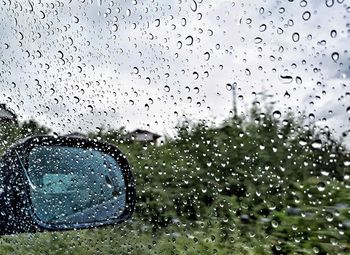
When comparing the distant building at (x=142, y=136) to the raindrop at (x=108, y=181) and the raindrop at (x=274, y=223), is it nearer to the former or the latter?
the raindrop at (x=108, y=181)

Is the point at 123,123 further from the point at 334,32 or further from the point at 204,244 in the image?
the point at 334,32

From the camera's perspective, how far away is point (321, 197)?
4.81 feet

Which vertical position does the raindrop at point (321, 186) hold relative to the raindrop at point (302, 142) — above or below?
below

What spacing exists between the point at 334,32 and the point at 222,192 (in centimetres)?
75

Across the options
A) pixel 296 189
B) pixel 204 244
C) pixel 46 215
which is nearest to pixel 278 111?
pixel 296 189

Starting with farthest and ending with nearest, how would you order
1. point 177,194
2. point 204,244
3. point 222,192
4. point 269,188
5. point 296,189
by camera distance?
point 177,194 → point 204,244 → point 222,192 → point 269,188 → point 296,189

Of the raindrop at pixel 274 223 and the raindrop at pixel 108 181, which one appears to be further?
the raindrop at pixel 108 181

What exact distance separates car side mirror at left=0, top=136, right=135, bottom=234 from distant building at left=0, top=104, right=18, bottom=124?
0.79m

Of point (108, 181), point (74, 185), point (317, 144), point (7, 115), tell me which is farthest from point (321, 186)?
point (7, 115)

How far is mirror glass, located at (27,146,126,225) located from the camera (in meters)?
2.17

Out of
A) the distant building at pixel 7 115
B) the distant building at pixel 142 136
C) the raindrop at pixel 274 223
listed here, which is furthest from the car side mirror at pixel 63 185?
the distant building at pixel 7 115

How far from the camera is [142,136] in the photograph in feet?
8.03

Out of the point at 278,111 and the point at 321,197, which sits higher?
the point at 278,111

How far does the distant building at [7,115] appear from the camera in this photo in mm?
3216
